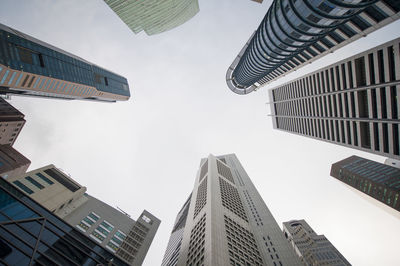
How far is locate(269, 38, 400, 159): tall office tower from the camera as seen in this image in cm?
4028

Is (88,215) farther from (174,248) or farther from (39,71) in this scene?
(39,71)

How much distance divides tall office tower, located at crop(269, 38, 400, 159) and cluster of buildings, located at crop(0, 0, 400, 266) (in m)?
0.27

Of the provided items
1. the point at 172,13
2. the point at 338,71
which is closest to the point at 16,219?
the point at 338,71

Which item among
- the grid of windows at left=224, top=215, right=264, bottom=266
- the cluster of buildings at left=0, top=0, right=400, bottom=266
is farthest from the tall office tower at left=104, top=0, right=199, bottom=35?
the grid of windows at left=224, top=215, right=264, bottom=266

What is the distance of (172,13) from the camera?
114 meters

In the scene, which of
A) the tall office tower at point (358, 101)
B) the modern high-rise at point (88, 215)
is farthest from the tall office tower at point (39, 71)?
the tall office tower at point (358, 101)

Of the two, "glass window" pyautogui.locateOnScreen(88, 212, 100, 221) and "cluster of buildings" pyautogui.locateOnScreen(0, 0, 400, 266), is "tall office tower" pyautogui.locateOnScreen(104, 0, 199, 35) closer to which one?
"cluster of buildings" pyautogui.locateOnScreen(0, 0, 400, 266)

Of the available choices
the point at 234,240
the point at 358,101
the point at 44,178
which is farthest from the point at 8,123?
the point at 358,101

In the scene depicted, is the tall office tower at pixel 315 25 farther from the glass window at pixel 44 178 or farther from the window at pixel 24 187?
the glass window at pixel 44 178

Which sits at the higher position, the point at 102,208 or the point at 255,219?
the point at 102,208

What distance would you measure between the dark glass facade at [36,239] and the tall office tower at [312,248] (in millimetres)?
125447

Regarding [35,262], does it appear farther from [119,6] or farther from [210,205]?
[119,6]

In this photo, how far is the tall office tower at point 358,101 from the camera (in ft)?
132

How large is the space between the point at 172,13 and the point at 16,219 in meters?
124
